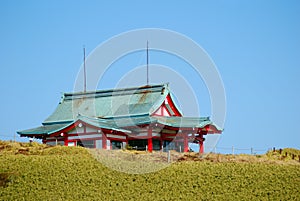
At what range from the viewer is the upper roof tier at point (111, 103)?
33.9 meters

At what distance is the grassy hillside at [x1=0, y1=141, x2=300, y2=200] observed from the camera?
73.6 ft

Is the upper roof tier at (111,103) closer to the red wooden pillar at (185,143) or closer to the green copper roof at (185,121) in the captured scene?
the green copper roof at (185,121)

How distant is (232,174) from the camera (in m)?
23.2

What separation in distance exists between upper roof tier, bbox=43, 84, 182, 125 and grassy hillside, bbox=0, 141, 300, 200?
29.0 ft

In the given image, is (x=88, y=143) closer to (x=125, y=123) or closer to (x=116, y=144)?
(x=116, y=144)

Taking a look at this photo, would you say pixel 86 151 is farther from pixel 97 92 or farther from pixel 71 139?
pixel 97 92

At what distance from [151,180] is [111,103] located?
12708mm

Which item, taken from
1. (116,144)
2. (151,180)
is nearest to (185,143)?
(116,144)

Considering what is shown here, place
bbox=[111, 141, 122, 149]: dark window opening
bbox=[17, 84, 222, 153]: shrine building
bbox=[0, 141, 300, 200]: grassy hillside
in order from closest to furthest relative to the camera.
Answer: bbox=[0, 141, 300, 200]: grassy hillside → bbox=[17, 84, 222, 153]: shrine building → bbox=[111, 141, 122, 149]: dark window opening

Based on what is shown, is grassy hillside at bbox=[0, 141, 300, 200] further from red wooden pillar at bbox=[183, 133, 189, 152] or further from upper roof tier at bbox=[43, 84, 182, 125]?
upper roof tier at bbox=[43, 84, 182, 125]

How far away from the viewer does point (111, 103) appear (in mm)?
35406

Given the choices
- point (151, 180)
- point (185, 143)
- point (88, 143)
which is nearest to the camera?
point (151, 180)

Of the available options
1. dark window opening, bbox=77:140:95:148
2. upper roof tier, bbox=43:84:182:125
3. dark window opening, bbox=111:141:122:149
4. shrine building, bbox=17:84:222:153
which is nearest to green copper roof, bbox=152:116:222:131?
shrine building, bbox=17:84:222:153

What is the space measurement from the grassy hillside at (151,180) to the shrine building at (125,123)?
6792 millimetres
